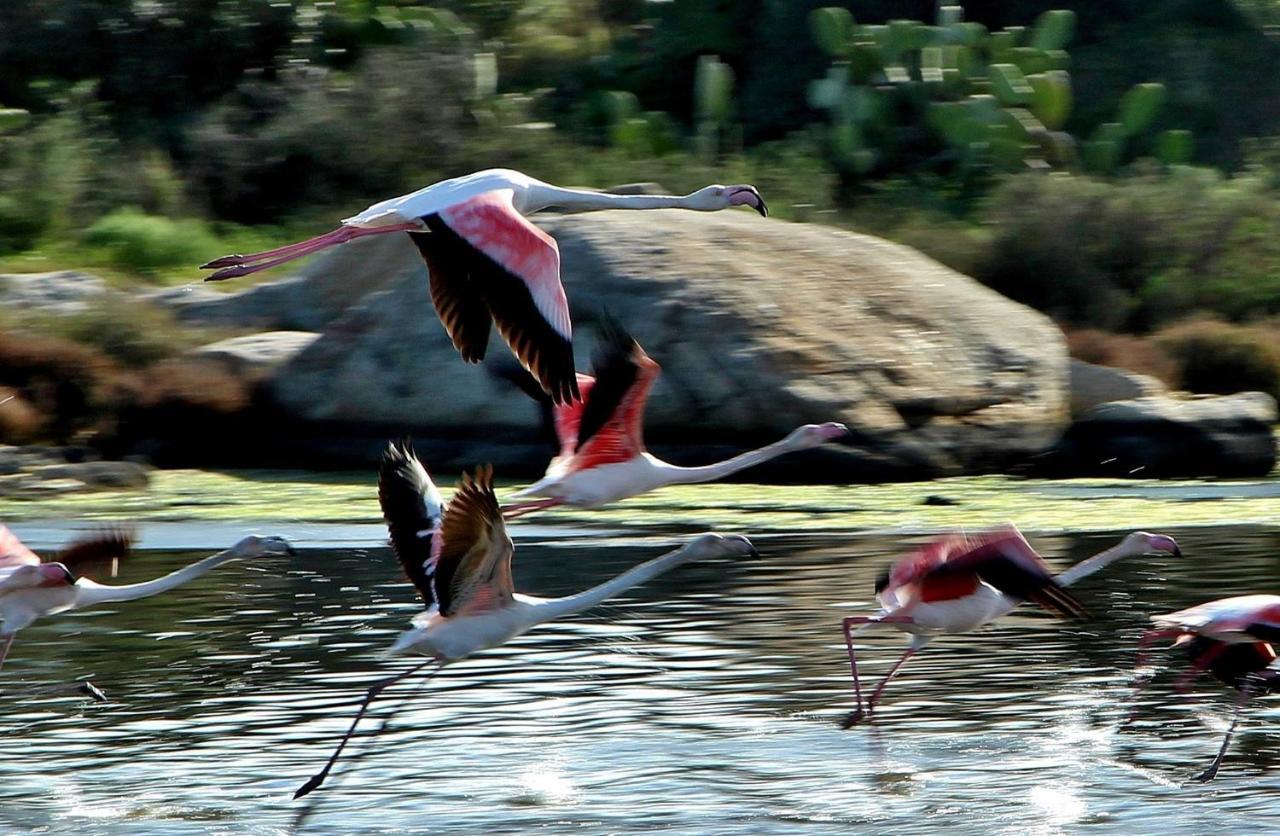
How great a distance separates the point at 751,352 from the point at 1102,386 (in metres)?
3.88

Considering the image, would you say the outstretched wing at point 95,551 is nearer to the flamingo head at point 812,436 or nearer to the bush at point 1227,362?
the flamingo head at point 812,436

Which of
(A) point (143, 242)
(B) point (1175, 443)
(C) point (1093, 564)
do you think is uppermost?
(C) point (1093, 564)

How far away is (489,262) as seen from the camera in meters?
7.33

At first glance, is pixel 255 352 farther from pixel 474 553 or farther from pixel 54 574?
pixel 474 553

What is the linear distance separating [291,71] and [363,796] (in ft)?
70.4

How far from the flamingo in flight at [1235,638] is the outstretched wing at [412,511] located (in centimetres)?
250

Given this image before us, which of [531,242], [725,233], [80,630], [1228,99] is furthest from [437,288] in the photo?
[1228,99]

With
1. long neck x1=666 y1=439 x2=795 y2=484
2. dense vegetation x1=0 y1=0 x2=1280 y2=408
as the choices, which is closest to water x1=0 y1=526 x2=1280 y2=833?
long neck x1=666 y1=439 x2=795 y2=484

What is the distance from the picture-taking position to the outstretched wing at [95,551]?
816cm

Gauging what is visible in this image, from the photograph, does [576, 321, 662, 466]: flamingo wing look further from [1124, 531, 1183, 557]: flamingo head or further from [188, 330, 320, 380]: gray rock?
[188, 330, 320, 380]: gray rock

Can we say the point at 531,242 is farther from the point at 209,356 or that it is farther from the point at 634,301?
the point at 209,356

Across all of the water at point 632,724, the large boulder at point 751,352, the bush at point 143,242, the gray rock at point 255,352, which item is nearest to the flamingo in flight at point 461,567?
the water at point 632,724

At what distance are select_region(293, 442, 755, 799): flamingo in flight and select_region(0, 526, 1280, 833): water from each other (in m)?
0.40

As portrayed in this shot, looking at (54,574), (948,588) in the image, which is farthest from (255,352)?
(948,588)
